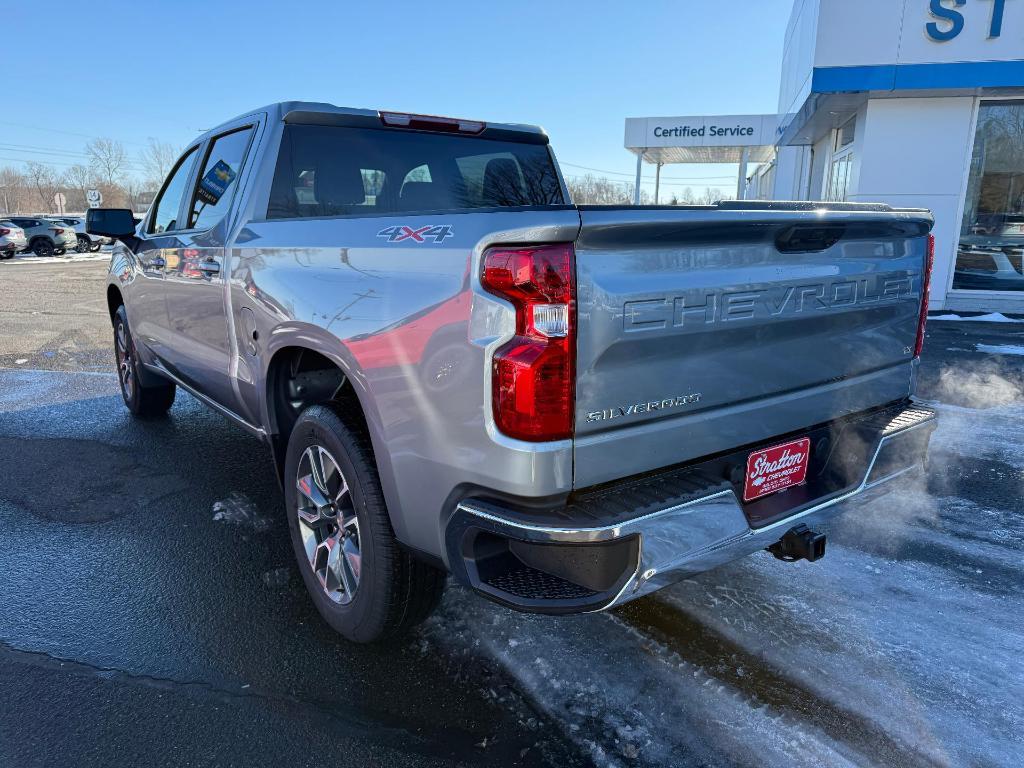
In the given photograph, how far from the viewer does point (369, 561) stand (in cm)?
254

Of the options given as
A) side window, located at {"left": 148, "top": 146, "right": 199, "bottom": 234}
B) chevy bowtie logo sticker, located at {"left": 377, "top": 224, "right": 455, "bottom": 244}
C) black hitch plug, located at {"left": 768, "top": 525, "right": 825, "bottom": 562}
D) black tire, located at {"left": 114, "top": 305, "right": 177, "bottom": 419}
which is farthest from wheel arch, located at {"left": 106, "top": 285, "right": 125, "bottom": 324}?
black hitch plug, located at {"left": 768, "top": 525, "right": 825, "bottom": 562}

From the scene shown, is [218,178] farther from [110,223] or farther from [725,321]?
[725,321]

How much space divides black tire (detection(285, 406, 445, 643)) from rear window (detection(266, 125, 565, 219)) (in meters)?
1.29

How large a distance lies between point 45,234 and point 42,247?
690 millimetres

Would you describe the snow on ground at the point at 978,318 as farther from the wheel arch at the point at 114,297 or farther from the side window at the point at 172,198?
the wheel arch at the point at 114,297

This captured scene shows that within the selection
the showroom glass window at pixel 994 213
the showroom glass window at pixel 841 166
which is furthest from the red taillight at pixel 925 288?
the showroom glass window at pixel 841 166

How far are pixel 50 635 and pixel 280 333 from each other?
1512mm

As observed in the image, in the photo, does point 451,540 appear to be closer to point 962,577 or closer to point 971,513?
point 962,577

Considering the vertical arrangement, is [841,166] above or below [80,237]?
above

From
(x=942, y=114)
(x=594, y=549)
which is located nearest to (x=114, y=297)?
(x=594, y=549)

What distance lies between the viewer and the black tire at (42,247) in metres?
26.4

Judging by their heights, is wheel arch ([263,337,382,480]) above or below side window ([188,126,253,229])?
below

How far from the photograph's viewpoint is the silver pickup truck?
1.94m

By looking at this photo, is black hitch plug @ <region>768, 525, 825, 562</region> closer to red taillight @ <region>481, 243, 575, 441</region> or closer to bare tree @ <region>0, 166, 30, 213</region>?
red taillight @ <region>481, 243, 575, 441</region>
